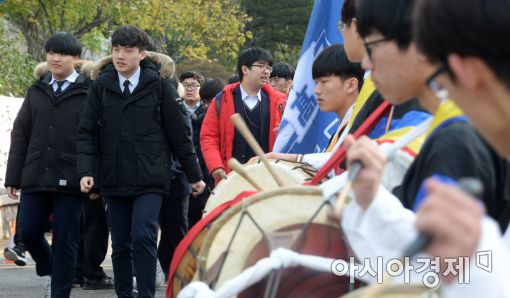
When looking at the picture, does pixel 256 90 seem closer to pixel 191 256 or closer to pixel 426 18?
pixel 191 256

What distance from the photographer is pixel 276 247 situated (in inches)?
115

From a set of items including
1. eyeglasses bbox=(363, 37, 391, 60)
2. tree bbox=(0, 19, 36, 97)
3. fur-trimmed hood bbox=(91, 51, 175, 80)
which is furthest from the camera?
tree bbox=(0, 19, 36, 97)

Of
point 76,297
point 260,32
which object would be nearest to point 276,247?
point 76,297

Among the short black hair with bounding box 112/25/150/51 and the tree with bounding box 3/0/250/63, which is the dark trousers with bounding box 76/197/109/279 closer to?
the short black hair with bounding box 112/25/150/51

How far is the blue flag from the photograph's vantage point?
6.93 meters

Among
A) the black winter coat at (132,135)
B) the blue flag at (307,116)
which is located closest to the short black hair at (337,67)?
the blue flag at (307,116)

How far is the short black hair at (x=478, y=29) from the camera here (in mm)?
1905

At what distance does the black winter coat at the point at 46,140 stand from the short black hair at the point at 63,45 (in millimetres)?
206

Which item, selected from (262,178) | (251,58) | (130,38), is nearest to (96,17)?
(251,58)

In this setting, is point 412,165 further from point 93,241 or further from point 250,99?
point 93,241

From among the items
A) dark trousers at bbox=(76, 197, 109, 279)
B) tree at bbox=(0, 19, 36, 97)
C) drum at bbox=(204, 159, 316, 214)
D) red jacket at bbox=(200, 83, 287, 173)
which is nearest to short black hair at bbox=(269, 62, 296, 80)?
red jacket at bbox=(200, 83, 287, 173)

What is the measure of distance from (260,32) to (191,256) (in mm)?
50682

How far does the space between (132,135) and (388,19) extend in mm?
4362

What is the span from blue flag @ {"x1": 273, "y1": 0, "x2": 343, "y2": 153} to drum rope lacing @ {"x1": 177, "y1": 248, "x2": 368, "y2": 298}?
404 centimetres
